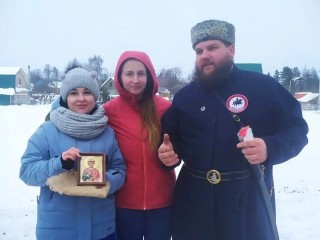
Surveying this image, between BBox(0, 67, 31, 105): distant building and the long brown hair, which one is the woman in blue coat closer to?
the long brown hair

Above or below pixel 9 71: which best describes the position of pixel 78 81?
below

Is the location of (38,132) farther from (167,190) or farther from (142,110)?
(167,190)

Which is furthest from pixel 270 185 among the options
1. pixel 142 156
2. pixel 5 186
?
pixel 5 186

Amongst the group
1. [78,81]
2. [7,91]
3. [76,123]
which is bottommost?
[76,123]

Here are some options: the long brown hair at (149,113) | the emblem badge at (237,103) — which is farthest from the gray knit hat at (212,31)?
the long brown hair at (149,113)

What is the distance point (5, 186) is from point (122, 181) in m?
5.37

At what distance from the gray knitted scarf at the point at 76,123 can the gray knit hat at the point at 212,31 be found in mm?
1057

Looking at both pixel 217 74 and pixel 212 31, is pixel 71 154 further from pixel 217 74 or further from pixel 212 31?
pixel 212 31

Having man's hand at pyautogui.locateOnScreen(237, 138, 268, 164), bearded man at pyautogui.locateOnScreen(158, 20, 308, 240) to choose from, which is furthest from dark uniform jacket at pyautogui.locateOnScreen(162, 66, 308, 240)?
man's hand at pyautogui.locateOnScreen(237, 138, 268, 164)

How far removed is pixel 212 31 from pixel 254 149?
3.40 ft

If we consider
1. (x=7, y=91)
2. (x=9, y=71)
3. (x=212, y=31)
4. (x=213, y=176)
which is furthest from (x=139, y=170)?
(x=9, y=71)

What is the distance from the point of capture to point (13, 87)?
55.8 meters

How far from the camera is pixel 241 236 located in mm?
2691

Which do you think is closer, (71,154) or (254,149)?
(254,149)
